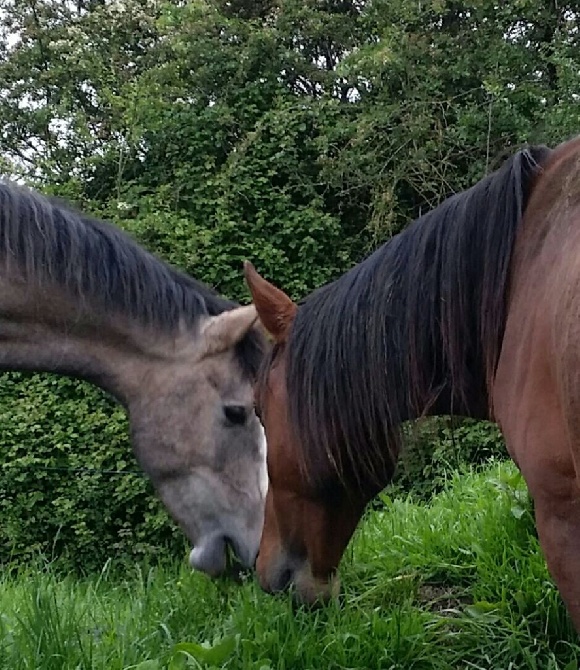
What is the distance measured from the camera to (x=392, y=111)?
29.2ft

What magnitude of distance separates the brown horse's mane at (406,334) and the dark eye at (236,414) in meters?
1.35

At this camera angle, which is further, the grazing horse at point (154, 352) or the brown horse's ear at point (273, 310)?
the grazing horse at point (154, 352)

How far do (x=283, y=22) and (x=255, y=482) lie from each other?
8112mm

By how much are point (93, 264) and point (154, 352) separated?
1.56 feet

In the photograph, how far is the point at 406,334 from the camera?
74.8 inches

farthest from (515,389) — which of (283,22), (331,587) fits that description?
(283,22)

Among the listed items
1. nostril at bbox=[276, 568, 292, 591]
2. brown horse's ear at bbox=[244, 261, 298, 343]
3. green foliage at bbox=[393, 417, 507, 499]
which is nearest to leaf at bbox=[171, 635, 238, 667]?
nostril at bbox=[276, 568, 292, 591]

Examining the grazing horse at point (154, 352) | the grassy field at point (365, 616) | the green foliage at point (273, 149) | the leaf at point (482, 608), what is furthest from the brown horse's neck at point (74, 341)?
the green foliage at point (273, 149)

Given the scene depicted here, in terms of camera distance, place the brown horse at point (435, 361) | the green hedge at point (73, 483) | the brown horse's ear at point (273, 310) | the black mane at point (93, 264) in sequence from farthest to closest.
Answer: the green hedge at point (73, 483) → the black mane at point (93, 264) → the brown horse's ear at point (273, 310) → the brown horse at point (435, 361)

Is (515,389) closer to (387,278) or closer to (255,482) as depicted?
(387,278)

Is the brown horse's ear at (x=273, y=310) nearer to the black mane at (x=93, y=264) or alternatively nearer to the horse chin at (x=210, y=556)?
the black mane at (x=93, y=264)

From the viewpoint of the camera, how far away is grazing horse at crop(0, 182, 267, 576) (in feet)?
10.8

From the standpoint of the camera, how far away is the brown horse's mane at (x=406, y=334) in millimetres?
1767

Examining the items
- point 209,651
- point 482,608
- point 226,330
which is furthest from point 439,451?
point 209,651
